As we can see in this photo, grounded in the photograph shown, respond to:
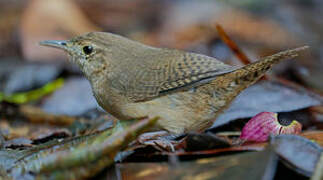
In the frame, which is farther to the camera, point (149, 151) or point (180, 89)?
point (180, 89)

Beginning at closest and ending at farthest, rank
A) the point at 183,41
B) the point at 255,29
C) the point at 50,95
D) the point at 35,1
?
the point at 50,95 < the point at 35,1 < the point at 183,41 < the point at 255,29

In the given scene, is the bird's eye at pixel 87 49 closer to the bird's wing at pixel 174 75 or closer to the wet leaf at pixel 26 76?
the bird's wing at pixel 174 75

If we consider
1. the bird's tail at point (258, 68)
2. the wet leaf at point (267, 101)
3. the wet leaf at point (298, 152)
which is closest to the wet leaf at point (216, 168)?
the wet leaf at point (298, 152)

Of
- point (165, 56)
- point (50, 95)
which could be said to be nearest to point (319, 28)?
point (50, 95)

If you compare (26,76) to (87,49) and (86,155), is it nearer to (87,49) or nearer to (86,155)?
(87,49)

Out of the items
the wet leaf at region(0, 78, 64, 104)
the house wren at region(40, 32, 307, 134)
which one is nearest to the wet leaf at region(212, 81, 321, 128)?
the house wren at region(40, 32, 307, 134)

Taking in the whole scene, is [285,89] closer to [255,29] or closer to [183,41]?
[183,41]

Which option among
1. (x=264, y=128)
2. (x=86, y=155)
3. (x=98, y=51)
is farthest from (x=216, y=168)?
(x=98, y=51)

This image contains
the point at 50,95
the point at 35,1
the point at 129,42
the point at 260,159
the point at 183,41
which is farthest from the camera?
the point at 183,41
